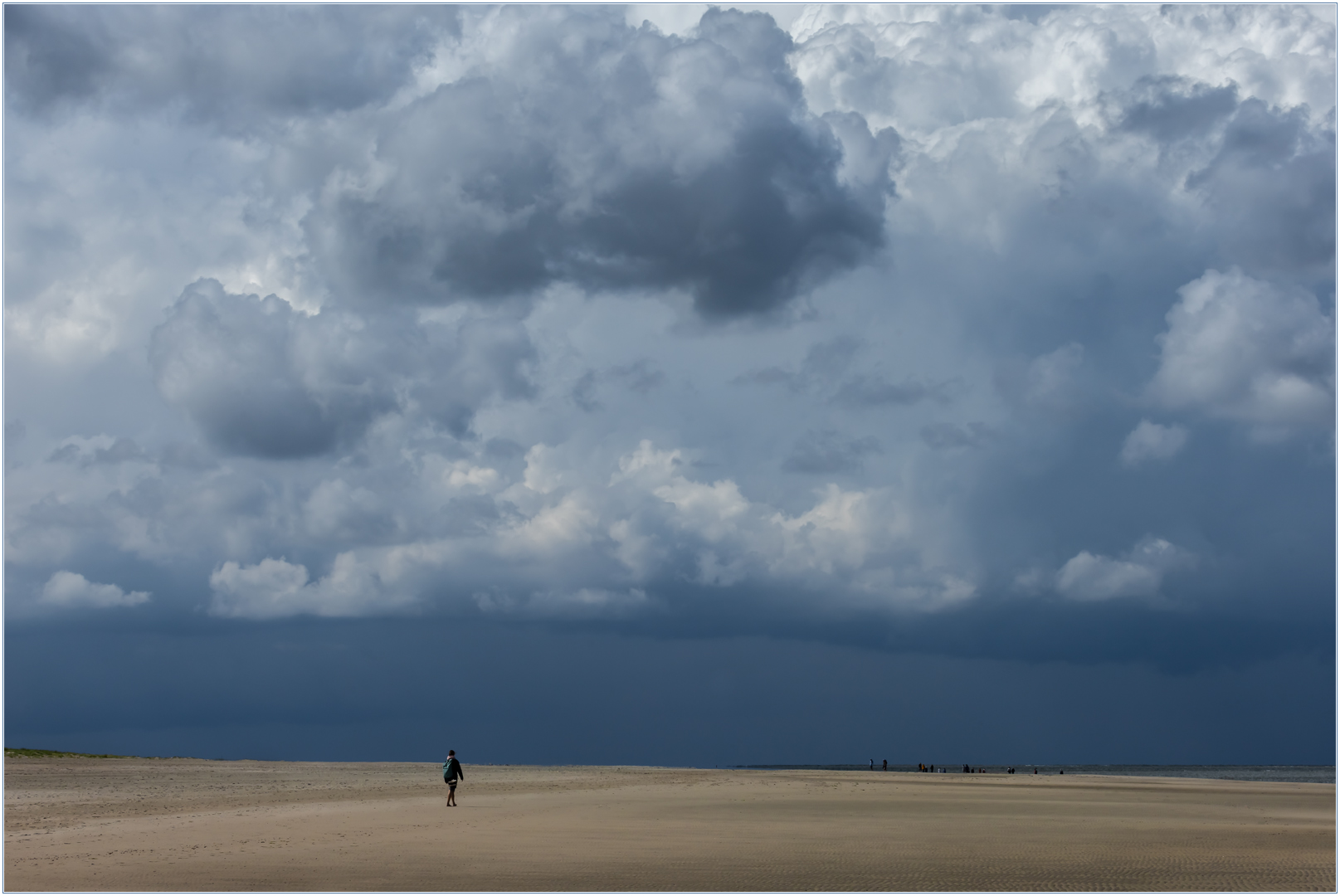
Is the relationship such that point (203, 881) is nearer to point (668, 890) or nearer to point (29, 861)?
point (29, 861)

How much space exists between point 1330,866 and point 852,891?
13447mm

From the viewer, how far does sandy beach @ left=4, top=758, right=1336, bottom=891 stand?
78.4 feet

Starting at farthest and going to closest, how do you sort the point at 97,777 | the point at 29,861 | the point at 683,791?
the point at 97,777
the point at 683,791
the point at 29,861

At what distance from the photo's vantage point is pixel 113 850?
27.6 metres

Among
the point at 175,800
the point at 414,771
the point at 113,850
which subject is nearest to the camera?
the point at 113,850

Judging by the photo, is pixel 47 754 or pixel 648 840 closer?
pixel 648 840

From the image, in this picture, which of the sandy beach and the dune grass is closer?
the sandy beach

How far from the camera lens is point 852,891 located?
22.5m

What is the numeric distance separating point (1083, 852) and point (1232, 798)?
38515 mm

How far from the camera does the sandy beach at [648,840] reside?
23.9 metres

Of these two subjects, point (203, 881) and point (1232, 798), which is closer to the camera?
point (203, 881)

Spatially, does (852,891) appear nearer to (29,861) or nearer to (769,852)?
(769,852)

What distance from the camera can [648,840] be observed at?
31.0 metres

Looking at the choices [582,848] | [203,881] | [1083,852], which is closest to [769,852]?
[582,848]
